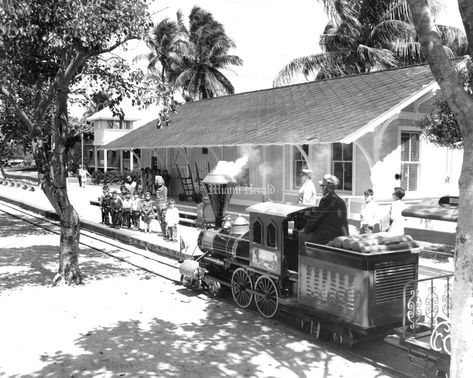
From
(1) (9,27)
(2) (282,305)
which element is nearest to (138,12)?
(1) (9,27)

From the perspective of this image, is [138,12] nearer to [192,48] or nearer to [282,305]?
[282,305]

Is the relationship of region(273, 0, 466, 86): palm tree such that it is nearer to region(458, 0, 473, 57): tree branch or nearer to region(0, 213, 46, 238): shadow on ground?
region(0, 213, 46, 238): shadow on ground

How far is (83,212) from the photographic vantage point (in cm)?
2281

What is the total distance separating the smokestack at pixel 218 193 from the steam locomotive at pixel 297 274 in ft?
0.07

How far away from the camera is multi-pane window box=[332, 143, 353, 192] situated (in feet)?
52.5

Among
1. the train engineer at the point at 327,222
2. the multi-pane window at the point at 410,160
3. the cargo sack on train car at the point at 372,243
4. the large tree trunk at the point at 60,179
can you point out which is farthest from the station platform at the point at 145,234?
the multi-pane window at the point at 410,160

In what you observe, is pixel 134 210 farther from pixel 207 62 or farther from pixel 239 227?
pixel 207 62

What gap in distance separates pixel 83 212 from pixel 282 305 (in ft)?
55.1

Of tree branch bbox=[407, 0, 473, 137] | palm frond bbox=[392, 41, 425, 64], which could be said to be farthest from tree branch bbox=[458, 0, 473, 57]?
palm frond bbox=[392, 41, 425, 64]

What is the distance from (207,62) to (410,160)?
28802 mm

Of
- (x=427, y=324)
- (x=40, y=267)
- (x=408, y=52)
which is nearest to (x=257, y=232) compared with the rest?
(x=427, y=324)

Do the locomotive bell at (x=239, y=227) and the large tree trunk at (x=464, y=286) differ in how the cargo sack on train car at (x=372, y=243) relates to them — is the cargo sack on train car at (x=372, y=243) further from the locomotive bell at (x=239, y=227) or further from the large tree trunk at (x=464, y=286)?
the locomotive bell at (x=239, y=227)

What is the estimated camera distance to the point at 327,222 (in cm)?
703

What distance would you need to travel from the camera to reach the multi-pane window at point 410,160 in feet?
50.6
